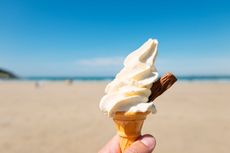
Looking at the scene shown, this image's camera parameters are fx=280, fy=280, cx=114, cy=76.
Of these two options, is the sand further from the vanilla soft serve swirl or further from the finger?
the vanilla soft serve swirl

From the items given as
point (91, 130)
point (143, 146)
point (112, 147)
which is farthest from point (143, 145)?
point (91, 130)

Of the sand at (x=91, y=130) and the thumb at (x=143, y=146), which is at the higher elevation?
the thumb at (x=143, y=146)

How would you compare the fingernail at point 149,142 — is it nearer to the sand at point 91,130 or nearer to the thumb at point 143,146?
the thumb at point 143,146

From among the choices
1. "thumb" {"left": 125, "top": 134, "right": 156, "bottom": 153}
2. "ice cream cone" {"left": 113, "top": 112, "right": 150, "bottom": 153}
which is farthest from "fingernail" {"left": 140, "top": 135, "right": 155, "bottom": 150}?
"ice cream cone" {"left": 113, "top": 112, "right": 150, "bottom": 153}

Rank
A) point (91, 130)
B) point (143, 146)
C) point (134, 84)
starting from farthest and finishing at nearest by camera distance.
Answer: point (91, 130), point (134, 84), point (143, 146)

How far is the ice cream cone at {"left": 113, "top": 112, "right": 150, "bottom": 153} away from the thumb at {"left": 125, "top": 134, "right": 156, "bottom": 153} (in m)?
0.16

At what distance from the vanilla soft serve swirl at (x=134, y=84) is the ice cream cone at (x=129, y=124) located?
4cm

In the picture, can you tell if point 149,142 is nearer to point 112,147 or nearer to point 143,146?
point 143,146

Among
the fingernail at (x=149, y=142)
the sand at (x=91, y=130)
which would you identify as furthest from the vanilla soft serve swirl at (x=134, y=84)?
the sand at (x=91, y=130)

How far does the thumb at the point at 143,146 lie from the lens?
6.54 feet

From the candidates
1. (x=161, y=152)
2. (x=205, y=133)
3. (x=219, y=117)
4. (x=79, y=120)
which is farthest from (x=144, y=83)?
(x=219, y=117)

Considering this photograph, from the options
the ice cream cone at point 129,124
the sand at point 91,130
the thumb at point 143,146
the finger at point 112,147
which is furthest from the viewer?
the sand at point 91,130

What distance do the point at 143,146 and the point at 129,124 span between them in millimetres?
255

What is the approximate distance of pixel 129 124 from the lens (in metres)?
2.22
